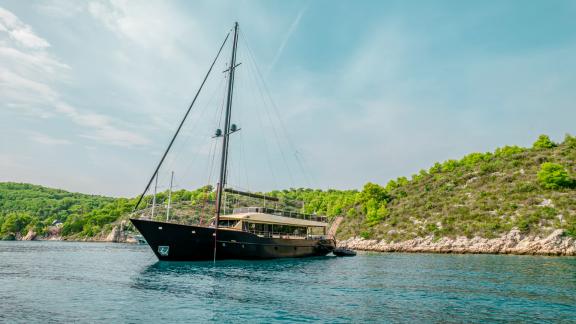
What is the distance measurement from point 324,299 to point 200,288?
720 centimetres

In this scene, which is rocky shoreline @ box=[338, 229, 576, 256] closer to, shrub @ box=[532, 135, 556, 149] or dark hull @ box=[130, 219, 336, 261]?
dark hull @ box=[130, 219, 336, 261]

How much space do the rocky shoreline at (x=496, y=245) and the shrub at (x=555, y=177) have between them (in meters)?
16.6

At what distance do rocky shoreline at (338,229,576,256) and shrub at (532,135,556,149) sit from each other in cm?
4978

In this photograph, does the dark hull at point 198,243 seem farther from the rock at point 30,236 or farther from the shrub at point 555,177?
the rock at point 30,236

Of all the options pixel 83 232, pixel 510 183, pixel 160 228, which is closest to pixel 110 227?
pixel 83 232

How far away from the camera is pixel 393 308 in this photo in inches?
621

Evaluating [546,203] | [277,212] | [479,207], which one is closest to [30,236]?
[277,212]

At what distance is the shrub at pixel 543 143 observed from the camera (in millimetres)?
93088

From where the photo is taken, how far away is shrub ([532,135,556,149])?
3665 inches

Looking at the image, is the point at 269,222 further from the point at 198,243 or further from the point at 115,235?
the point at 115,235

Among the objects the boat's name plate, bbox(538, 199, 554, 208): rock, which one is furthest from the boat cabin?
bbox(538, 199, 554, 208): rock

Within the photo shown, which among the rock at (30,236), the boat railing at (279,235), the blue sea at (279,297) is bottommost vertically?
the rock at (30,236)

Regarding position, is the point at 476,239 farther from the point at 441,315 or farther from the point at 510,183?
the point at 441,315

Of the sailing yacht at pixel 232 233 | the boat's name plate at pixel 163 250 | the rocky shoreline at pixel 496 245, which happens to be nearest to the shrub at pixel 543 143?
the rocky shoreline at pixel 496 245
